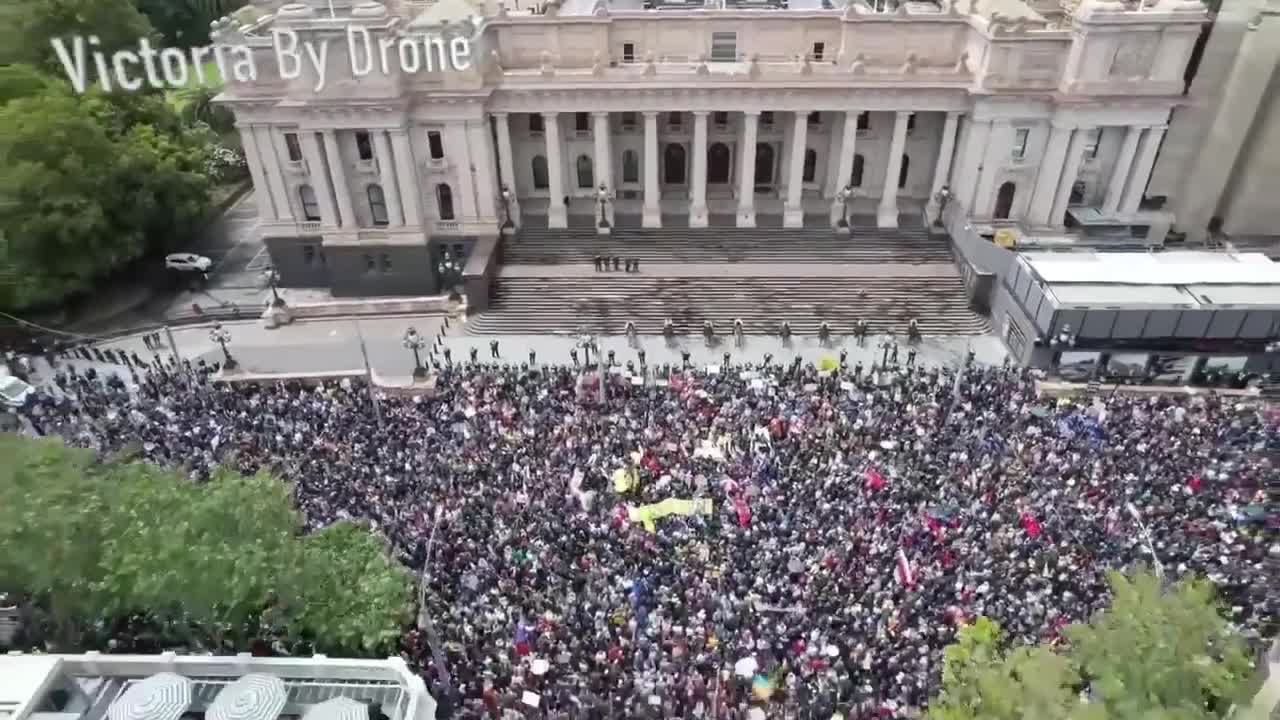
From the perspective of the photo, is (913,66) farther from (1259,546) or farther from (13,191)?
(13,191)

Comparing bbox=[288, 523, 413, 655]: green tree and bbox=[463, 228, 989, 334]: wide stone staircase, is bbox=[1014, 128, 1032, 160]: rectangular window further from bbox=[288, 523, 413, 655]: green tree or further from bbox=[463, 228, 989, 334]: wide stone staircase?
bbox=[288, 523, 413, 655]: green tree

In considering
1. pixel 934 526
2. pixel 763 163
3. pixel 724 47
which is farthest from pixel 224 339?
pixel 934 526

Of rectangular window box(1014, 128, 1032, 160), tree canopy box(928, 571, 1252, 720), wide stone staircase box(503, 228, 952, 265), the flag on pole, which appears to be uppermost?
rectangular window box(1014, 128, 1032, 160)

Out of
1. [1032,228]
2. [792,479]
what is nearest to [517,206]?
[792,479]

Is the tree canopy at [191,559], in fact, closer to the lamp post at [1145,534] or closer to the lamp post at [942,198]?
the lamp post at [1145,534]

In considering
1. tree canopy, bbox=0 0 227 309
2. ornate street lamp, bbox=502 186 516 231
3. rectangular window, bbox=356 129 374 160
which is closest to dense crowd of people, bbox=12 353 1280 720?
tree canopy, bbox=0 0 227 309

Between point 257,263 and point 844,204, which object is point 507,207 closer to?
point 257,263
